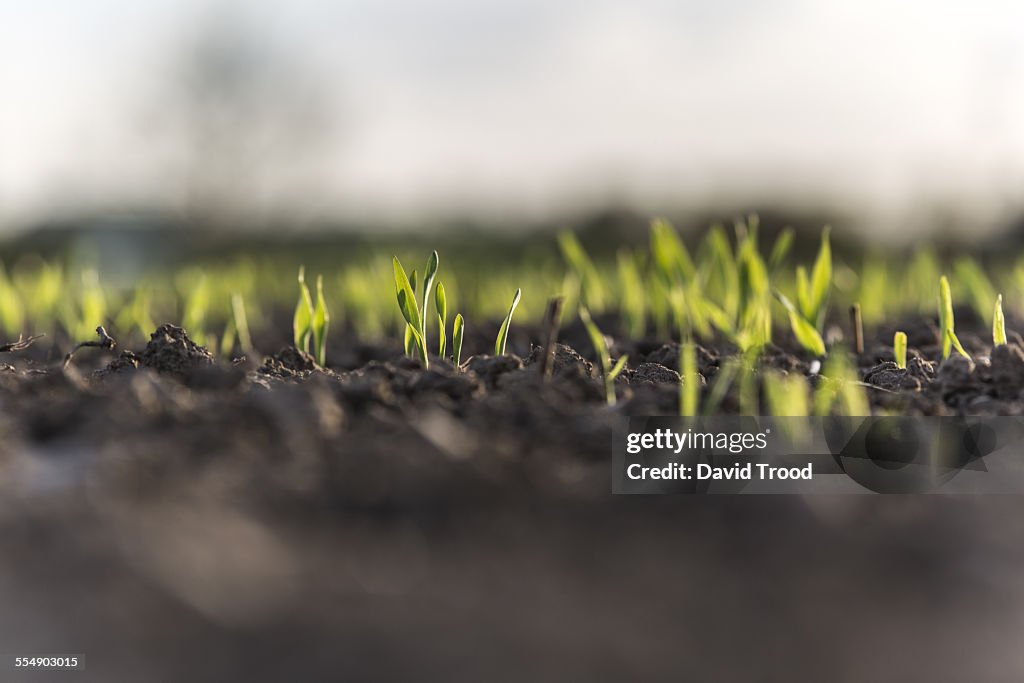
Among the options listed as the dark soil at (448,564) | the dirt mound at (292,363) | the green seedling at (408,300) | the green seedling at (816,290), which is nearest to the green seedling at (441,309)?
the green seedling at (408,300)

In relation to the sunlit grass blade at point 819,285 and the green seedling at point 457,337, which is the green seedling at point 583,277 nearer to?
the sunlit grass blade at point 819,285

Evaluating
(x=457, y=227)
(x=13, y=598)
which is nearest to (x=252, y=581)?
(x=13, y=598)

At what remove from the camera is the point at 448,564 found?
771 mm

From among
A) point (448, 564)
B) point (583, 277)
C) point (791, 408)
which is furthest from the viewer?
point (583, 277)

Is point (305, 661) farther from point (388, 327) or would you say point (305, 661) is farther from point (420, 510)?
point (388, 327)

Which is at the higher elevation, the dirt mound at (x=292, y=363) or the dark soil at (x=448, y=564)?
the dirt mound at (x=292, y=363)

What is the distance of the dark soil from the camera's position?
0.68 meters

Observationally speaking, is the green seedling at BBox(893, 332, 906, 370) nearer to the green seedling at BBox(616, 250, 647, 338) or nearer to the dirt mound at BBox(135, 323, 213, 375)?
the green seedling at BBox(616, 250, 647, 338)

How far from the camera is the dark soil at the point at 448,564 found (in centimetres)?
68

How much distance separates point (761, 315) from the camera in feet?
5.98

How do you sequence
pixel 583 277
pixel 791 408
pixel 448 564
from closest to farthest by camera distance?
pixel 448 564 → pixel 791 408 → pixel 583 277

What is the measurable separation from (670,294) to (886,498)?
3.76 ft

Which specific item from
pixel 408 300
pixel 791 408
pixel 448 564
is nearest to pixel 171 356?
pixel 408 300

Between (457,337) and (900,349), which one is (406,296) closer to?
(457,337)
